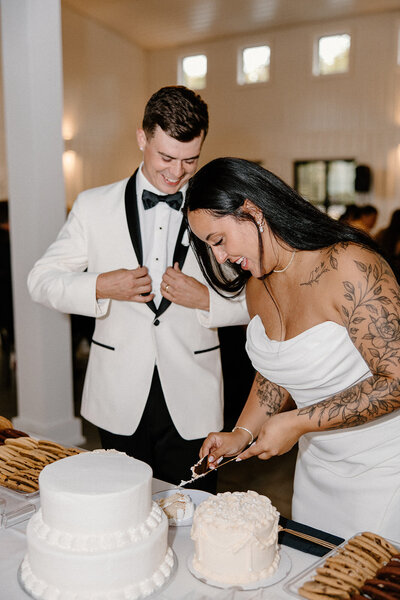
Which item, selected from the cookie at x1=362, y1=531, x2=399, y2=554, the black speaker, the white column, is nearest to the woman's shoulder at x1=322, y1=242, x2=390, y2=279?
the cookie at x1=362, y1=531, x2=399, y2=554

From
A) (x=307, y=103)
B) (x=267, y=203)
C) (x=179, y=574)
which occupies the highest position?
(x=307, y=103)

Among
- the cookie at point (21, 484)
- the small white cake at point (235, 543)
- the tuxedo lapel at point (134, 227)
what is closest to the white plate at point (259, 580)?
the small white cake at point (235, 543)

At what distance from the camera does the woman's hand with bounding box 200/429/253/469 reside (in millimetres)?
1717

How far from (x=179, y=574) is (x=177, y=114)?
Result: 4.89ft

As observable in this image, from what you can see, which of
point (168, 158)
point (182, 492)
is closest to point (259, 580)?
point (182, 492)

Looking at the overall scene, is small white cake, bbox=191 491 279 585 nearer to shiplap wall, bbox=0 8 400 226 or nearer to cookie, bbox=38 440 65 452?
cookie, bbox=38 440 65 452

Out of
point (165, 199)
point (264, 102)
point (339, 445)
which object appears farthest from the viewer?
point (264, 102)

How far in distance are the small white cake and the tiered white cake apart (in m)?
0.09

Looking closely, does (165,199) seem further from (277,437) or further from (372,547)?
(372,547)

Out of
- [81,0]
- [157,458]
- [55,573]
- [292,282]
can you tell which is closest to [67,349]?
[157,458]

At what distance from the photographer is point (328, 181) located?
12047mm

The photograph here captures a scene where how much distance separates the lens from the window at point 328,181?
11922mm

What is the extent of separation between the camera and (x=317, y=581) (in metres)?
1.12

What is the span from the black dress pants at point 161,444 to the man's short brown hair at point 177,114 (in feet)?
2.95
